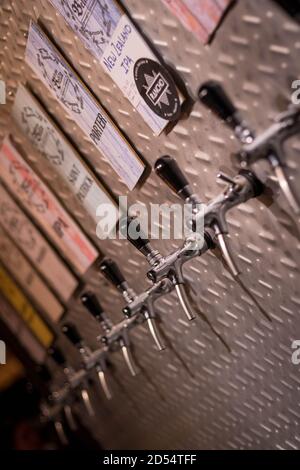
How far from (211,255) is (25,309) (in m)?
1.36

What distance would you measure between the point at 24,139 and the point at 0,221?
1.75 ft

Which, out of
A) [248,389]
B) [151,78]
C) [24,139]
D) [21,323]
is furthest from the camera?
[21,323]

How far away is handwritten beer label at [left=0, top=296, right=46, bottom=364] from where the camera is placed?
9.09 feet

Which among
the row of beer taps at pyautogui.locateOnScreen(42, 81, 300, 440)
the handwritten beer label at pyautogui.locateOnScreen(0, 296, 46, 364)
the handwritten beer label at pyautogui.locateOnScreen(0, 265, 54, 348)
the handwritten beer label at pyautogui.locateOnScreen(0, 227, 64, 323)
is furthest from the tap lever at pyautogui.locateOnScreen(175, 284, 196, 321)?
the handwritten beer label at pyautogui.locateOnScreen(0, 296, 46, 364)

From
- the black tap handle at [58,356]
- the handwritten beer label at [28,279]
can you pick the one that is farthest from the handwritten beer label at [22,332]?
the handwritten beer label at [28,279]

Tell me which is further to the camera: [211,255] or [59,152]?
[59,152]

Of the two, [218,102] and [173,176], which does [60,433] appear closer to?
[173,176]

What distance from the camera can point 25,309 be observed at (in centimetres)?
266

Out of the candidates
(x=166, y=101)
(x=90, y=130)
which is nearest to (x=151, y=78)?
(x=166, y=101)

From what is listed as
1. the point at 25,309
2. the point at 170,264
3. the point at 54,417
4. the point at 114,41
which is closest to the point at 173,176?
the point at 170,264

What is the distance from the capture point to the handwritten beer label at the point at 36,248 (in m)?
2.26

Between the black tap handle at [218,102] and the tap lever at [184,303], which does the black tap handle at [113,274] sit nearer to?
the tap lever at [184,303]

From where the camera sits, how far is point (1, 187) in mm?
2297

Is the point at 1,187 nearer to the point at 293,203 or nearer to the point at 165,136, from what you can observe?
the point at 165,136
